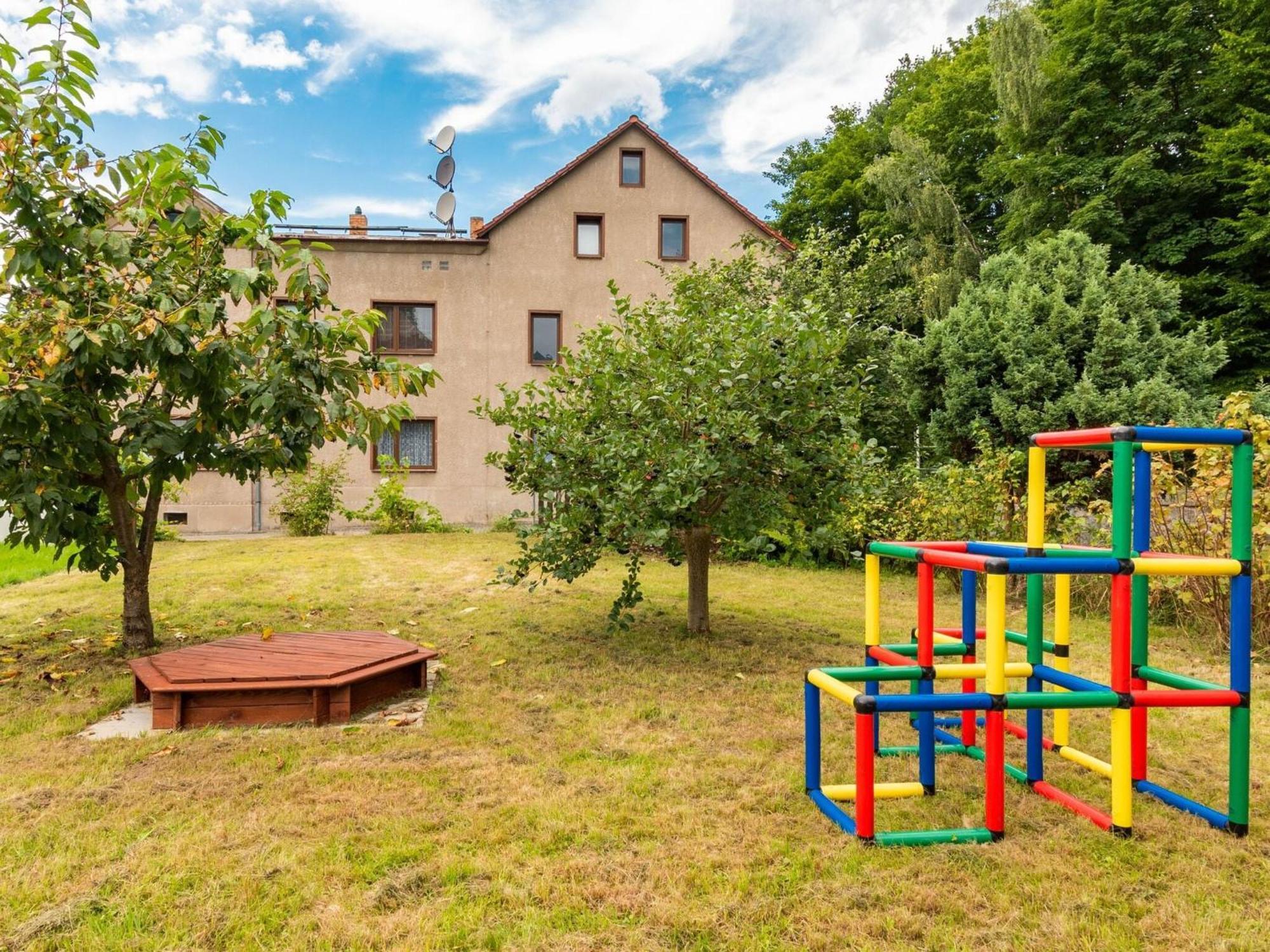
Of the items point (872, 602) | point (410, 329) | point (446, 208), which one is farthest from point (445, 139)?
point (872, 602)

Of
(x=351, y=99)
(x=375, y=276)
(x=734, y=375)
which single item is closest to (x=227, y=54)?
(x=375, y=276)

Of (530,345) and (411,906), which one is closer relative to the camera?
(411,906)

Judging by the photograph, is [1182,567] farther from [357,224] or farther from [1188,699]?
[357,224]

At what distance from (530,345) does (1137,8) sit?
1729 centimetres

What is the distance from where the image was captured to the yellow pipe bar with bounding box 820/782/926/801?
3668 mm

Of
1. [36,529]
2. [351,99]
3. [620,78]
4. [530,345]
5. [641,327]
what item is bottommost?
[36,529]

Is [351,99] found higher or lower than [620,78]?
lower

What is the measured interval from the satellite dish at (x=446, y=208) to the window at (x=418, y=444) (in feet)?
17.5

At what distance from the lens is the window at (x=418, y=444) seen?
19672 millimetres

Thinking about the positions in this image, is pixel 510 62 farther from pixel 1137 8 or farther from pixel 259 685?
pixel 1137 8

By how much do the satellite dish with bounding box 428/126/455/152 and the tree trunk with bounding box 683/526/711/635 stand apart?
18.0 m

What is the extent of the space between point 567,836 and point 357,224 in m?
19.8

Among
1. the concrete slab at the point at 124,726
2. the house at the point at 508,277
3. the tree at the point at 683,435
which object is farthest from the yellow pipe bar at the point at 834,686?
the house at the point at 508,277

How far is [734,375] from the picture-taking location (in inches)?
241
